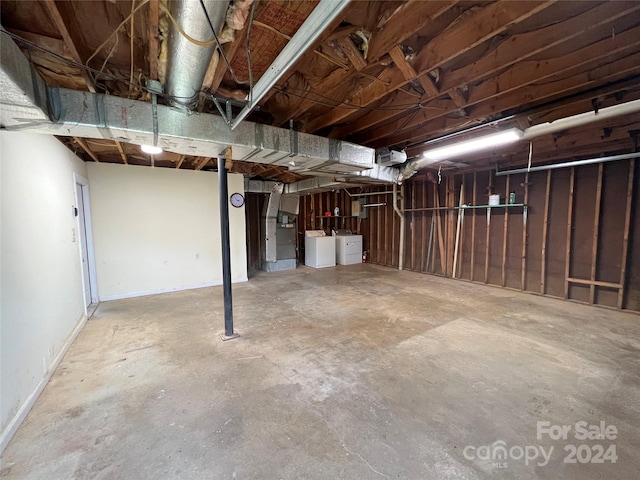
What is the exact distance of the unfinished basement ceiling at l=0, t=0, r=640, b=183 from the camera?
4.49 feet

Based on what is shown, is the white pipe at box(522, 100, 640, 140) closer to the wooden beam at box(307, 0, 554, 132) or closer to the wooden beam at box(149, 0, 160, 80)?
the wooden beam at box(307, 0, 554, 132)

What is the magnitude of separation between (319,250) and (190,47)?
580cm

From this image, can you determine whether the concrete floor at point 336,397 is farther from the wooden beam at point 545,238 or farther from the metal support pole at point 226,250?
the wooden beam at point 545,238

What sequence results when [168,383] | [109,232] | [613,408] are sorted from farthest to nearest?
[109,232] → [168,383] → [613,408]

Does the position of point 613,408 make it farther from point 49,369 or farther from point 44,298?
point 44,298

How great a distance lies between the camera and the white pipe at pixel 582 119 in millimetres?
2116

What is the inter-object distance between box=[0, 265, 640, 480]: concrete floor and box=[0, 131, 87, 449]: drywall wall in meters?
0.18

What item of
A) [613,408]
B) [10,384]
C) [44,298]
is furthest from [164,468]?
[613,408]

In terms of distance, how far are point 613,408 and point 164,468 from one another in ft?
9.40

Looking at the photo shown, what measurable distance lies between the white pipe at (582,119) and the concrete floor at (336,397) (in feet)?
7.11

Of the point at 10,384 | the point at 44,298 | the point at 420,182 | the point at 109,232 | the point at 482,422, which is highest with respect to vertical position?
the point at 420,182

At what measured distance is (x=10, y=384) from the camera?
1.62 m

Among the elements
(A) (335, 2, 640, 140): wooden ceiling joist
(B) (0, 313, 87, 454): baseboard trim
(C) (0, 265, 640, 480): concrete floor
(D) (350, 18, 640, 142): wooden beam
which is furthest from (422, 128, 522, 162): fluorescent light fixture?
(B) (0, 313, 87, 454): baseboard trim

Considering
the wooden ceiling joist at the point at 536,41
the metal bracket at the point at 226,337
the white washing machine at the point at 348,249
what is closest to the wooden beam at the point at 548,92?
the wooden ceiling joist at the point at 536,41
